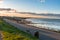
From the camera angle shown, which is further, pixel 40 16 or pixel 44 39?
pixel 40 16

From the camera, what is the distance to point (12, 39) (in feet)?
54.7

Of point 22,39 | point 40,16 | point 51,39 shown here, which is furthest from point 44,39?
point 40,16

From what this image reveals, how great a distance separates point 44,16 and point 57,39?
101359 mm

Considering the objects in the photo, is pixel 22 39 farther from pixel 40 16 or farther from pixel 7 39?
pixel 40 16

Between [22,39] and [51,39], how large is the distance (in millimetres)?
5177

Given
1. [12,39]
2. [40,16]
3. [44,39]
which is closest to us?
[12,39]

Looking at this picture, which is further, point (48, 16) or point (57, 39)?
point (48, 16)

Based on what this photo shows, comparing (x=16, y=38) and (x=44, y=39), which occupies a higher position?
(x=16, y=38)

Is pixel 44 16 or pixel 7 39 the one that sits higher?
pixel 7 39

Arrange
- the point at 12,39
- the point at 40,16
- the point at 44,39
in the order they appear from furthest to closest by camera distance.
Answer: the point at 40,16 → the point at 44,39 → the point at 12,39

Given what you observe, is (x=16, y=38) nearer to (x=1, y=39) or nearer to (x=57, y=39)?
(x=1, y=39)

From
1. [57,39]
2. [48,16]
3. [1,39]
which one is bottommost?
[48,16]

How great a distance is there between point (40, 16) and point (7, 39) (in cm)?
10473

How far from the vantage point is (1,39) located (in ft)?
56.4
